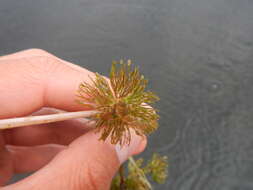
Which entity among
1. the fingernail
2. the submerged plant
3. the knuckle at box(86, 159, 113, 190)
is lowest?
the knuckle at box(86, 159, 113, 190)

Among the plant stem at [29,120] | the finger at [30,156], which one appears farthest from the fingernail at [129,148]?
the finger at [30,156]

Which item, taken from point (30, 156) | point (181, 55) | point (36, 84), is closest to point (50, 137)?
point (30, 156)

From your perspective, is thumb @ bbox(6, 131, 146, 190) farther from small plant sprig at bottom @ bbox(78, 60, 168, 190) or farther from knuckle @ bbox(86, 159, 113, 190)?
small plant sprig at bottom @ bbox(78, 60, 168, 190)

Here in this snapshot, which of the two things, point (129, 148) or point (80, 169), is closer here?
point (80, 169)

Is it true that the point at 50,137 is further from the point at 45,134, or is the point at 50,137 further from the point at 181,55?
the point at 181,55

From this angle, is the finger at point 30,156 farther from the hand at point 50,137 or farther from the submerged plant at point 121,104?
the submerged plant at point 121,104

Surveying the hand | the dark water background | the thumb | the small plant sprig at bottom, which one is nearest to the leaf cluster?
the hand
